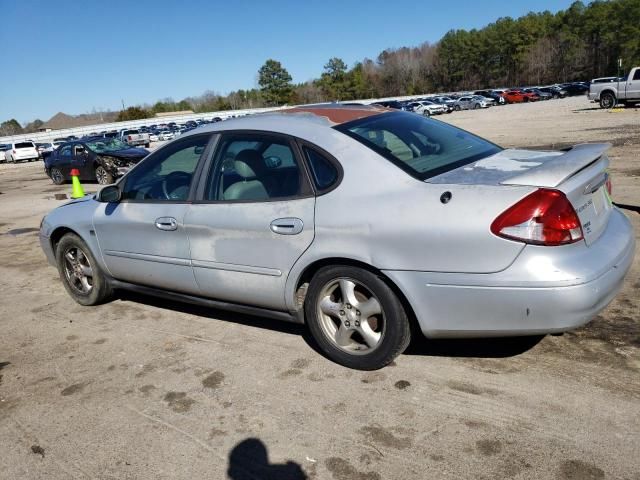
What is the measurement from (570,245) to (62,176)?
1942 cm

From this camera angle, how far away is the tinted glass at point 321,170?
136 inches

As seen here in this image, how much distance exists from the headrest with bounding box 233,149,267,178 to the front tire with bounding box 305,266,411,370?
0.90 metres

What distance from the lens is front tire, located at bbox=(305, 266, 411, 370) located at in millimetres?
3283

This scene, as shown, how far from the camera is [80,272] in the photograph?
5281 mm

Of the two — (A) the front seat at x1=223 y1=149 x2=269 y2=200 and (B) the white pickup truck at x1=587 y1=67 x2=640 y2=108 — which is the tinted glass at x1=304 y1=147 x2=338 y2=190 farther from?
(B) the white pickup truck at x1=587 y1=67 x2=640 y2=108

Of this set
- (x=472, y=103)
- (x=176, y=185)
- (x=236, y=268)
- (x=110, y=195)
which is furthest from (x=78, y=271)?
(x=472, y=103)

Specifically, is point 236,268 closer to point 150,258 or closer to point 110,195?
point 150,258

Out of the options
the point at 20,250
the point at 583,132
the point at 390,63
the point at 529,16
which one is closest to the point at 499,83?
the point at 529,16

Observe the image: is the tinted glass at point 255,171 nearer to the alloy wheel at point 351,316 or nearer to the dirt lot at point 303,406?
the alloy wheel at point 351,316

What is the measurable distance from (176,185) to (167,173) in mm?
236

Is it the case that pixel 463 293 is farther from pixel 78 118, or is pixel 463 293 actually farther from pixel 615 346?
pixel 78 118

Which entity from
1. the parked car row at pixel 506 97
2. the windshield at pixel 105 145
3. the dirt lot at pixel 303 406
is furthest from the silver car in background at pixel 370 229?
the parked car row at pixel 506 97

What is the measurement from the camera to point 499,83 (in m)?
121

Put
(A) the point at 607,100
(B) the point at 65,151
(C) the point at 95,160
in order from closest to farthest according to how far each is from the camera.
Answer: (C) the point at 95,160
(B) the point at 65,151
(A) the point at 607,100
